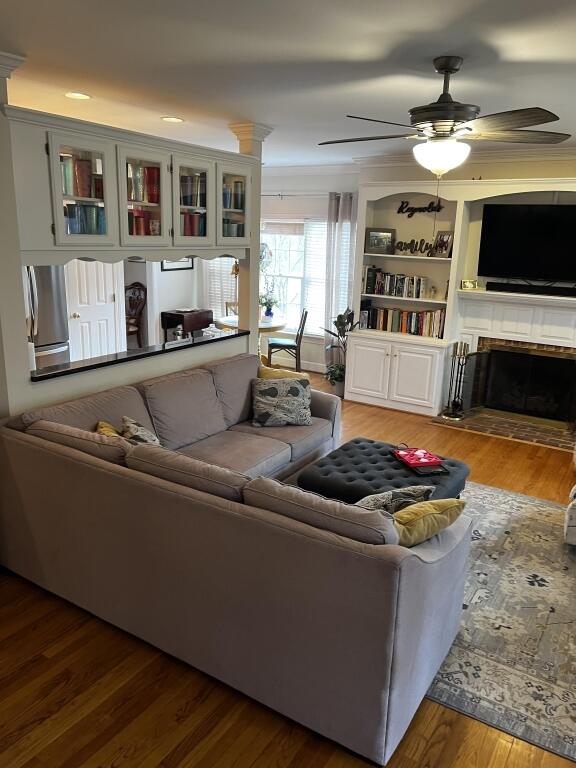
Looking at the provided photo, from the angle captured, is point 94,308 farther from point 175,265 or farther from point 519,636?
point 519,636

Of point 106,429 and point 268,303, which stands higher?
point 268,303

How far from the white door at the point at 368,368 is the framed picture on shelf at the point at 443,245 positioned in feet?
3.52

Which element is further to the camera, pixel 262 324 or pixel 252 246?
pixel 262 324

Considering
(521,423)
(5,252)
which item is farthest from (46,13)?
(521,423)

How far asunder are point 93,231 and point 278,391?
167 cm

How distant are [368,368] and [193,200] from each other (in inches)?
119

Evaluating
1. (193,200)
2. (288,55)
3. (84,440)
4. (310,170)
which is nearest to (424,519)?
(84,440)

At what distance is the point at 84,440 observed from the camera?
2.61 metres

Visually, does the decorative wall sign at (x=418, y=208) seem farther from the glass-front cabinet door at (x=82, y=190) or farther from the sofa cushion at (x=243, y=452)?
the glass-front cabinet door at (x=82, y=190)

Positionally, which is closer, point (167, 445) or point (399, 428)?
point (167, 445)

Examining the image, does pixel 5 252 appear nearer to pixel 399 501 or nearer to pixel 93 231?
pixel 93 231

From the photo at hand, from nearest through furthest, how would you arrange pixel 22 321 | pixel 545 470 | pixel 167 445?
pixel 22 321
pixel 167 445
pixel 545 470

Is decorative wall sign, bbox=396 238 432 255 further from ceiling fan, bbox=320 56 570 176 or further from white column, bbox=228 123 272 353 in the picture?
ceiling fan, bbox=320 56 570 176

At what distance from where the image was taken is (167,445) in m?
3.51
